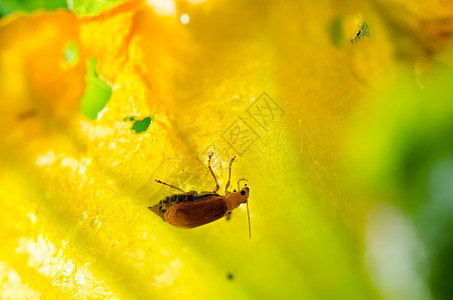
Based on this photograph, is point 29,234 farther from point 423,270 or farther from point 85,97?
point 423,270

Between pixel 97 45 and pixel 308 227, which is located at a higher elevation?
pixel 97 45

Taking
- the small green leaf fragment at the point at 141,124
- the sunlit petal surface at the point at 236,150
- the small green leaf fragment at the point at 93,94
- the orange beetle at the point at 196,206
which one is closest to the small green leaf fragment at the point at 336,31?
the sunlit petal surface at the point at 236,150

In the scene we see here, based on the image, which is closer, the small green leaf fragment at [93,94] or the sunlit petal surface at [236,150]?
the sunlit petal surface at [236,150]

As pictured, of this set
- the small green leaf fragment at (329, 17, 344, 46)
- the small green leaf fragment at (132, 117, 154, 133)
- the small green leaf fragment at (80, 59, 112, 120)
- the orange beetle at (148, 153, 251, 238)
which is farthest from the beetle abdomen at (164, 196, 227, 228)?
the small green leaf fragment at (329, 17, 344, 46)

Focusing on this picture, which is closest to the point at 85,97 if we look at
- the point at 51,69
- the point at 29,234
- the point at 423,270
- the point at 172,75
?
the point at 51,69

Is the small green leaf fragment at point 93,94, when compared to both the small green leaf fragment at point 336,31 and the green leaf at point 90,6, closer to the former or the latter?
the green leaf at point 90,6

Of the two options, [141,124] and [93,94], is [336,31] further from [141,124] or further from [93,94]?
[93,94]
